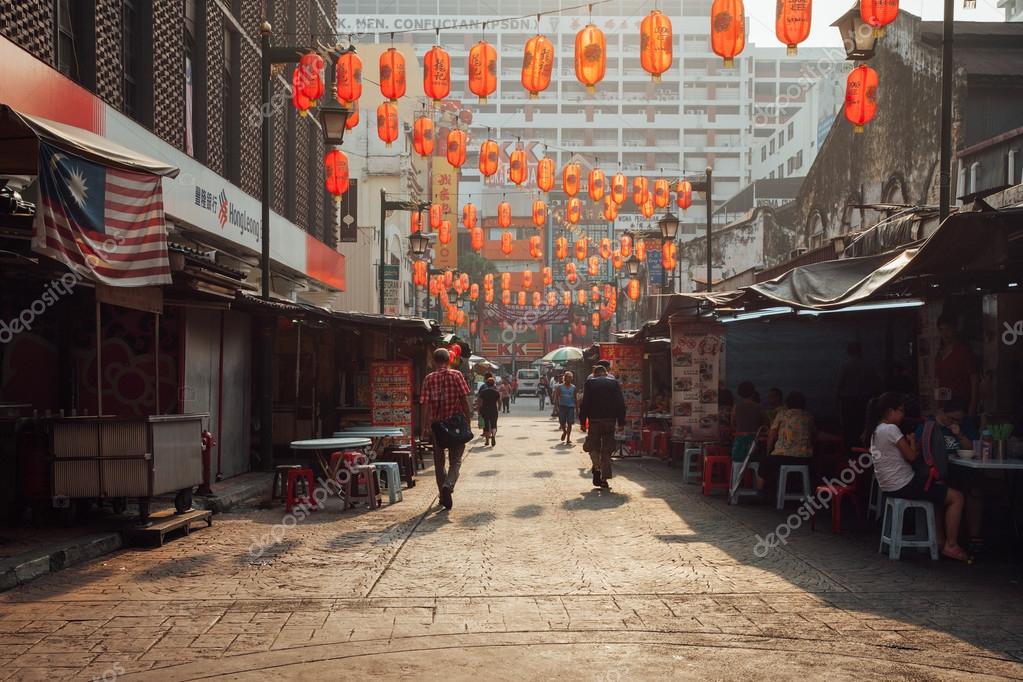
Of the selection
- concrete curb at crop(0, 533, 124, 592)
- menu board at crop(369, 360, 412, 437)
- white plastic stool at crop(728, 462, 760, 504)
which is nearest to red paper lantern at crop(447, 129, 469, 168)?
menu board at crop(369, 360, 412, 437)

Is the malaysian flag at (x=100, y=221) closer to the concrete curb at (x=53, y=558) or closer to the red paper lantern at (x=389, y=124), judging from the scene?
the concrete curb at (x=53, y=558)

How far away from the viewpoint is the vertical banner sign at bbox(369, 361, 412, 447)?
18500 millimetres

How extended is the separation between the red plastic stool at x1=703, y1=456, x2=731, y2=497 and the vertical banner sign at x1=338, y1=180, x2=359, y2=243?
82.2 feet

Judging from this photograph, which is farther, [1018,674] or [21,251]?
[21,251]

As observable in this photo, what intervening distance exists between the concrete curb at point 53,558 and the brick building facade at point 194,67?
19.6 ft

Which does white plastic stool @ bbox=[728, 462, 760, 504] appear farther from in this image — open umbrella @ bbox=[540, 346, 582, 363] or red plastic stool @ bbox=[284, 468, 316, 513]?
open umbrella @ bbox=[540, 346, 582, 363]

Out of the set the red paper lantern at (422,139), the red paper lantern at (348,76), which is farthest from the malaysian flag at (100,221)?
the red paper lantern at (422,139)

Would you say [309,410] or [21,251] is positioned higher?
[21,251]

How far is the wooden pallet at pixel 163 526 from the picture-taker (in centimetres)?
1035

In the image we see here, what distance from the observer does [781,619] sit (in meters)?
7.02

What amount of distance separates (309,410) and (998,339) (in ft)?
41.2

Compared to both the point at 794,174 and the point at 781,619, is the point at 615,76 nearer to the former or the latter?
the point at 794,174

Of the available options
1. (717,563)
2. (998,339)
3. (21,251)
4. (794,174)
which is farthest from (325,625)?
(794,174)

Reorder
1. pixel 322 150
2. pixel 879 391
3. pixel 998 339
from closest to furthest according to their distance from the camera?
pixel 998 339, pixel 879 391, pixel 322 150
